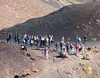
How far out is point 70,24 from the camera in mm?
43594

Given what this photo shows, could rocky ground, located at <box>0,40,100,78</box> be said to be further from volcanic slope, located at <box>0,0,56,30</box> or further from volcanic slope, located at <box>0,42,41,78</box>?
volcanic slope, located at <box>0,0,56,30</box>

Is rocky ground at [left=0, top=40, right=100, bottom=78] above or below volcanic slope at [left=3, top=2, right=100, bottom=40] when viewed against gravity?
below

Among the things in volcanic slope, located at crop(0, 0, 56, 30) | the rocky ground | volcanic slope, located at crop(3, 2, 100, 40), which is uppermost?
volcanic slope, located at crop(0, 0, 56, 30)

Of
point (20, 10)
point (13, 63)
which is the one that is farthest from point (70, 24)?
point (20, 10)

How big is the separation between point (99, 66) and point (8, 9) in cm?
5195

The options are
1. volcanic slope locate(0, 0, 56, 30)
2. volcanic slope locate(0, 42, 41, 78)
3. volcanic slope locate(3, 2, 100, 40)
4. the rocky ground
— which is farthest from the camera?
volcanic slope locate(0, 0, 56, 30)

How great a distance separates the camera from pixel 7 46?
24.8 meters

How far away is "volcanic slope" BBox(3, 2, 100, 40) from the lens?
4078cm

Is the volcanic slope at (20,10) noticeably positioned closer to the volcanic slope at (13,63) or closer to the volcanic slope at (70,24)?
the volcanic slope at (70,24)

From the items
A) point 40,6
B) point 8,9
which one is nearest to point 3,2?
point 8,9

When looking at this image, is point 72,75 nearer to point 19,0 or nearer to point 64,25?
point 64,25

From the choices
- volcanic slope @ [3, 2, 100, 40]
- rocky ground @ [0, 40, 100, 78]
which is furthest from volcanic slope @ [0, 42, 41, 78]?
volcanic slope @ [3, 2, 100, 40]

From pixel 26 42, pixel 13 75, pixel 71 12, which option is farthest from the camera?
pixel 71 12

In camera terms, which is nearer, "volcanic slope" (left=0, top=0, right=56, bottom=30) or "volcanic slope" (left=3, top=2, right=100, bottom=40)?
"volcanic slope" (left=3, top=2, right=100, bottom=40)
